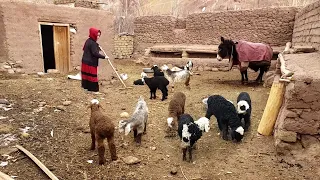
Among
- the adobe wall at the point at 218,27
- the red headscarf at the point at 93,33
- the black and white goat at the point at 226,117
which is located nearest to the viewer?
the black and white goat at the point at 226,117

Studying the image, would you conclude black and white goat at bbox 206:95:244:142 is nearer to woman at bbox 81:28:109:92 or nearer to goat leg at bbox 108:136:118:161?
goat leg at bbox 108:136:118:161

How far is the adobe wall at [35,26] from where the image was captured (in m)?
8.88

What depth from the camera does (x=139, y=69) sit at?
14320 mm

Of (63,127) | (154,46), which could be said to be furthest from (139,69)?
(63,127)

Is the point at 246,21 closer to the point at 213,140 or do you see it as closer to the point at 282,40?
the point at 282,40

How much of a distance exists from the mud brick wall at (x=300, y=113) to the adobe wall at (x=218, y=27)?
8863mm

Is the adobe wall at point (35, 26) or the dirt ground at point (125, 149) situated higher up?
the adobe wall at point (35, 26)

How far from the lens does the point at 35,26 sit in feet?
31.0

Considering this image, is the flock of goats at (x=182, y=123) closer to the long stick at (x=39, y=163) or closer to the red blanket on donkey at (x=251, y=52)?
the long stick at (x=39, y=163)

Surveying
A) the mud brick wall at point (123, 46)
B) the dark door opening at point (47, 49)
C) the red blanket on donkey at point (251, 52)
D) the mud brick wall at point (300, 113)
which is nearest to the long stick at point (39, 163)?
the mud brick wall at point (300, 113)

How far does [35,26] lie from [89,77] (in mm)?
3140

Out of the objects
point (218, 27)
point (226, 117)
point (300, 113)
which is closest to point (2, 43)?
point (226, 117)

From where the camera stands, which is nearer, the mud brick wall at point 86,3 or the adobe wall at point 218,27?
the adobe wall at point 218,27

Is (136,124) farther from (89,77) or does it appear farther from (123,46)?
(123,46)
